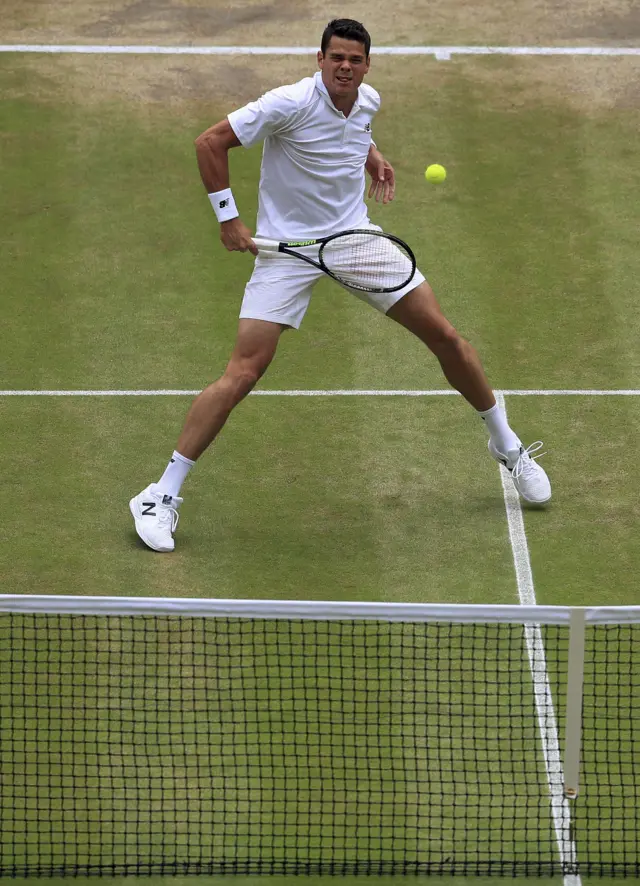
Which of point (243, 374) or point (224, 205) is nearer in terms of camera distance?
point (224, 205)

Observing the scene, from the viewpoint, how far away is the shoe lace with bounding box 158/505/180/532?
8523mm

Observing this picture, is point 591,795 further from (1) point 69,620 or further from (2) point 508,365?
(2) point 508,365

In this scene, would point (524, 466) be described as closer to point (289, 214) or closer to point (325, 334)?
point (289, 214)

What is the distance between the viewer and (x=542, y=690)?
7.30 meters

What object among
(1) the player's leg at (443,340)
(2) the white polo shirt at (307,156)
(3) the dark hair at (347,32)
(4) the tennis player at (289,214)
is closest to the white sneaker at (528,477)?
(1) the player's leg at (443,340)

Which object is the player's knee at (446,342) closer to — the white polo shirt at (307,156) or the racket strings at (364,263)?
the racket strings at (364,263)

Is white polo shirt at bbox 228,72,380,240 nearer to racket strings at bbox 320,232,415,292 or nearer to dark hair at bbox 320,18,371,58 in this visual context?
racket strings at bbox 320,232,415,292

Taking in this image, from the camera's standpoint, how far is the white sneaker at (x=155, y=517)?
849cm

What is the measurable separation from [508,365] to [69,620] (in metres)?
3.80

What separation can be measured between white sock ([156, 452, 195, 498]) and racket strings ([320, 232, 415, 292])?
1.29 m

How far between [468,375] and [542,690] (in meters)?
2.10

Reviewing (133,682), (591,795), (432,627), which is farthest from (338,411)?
(591,795)

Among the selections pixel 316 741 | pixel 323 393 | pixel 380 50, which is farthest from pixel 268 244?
pixel 380 50

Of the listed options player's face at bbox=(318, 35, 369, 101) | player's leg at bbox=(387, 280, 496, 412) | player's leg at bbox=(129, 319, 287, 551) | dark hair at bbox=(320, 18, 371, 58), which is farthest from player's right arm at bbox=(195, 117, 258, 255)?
player's leg at bbox=(387, 280, 496, 412)
